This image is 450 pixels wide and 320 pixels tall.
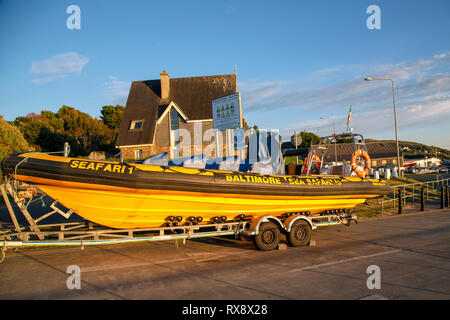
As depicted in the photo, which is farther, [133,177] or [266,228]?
[266,228]

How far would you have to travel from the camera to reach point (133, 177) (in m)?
5.87

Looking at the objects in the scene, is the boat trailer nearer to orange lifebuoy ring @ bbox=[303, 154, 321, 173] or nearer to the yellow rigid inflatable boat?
the yellow rigid inflatable boat

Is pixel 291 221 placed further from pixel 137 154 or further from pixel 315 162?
pixel 137 154

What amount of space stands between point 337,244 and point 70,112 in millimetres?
47095

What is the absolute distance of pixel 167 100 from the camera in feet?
91.9

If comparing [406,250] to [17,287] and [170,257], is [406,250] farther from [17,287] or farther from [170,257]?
[17,287]

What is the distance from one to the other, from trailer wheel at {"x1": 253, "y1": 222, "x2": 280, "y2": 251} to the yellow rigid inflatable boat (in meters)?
0.44

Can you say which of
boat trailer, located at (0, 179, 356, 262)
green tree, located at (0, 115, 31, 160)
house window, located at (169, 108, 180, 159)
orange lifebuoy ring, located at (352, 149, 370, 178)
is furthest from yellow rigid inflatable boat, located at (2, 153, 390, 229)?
house window, located at (169, 108, 180, 159)

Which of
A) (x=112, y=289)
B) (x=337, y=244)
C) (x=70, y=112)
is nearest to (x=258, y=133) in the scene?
(x=337, y=244)

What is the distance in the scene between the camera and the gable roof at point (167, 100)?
1041 inches

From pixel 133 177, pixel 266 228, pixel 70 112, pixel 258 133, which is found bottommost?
pixel 266 228

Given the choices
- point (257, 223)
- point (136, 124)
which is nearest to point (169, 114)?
point (136, 124)

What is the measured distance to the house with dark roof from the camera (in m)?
26.2
